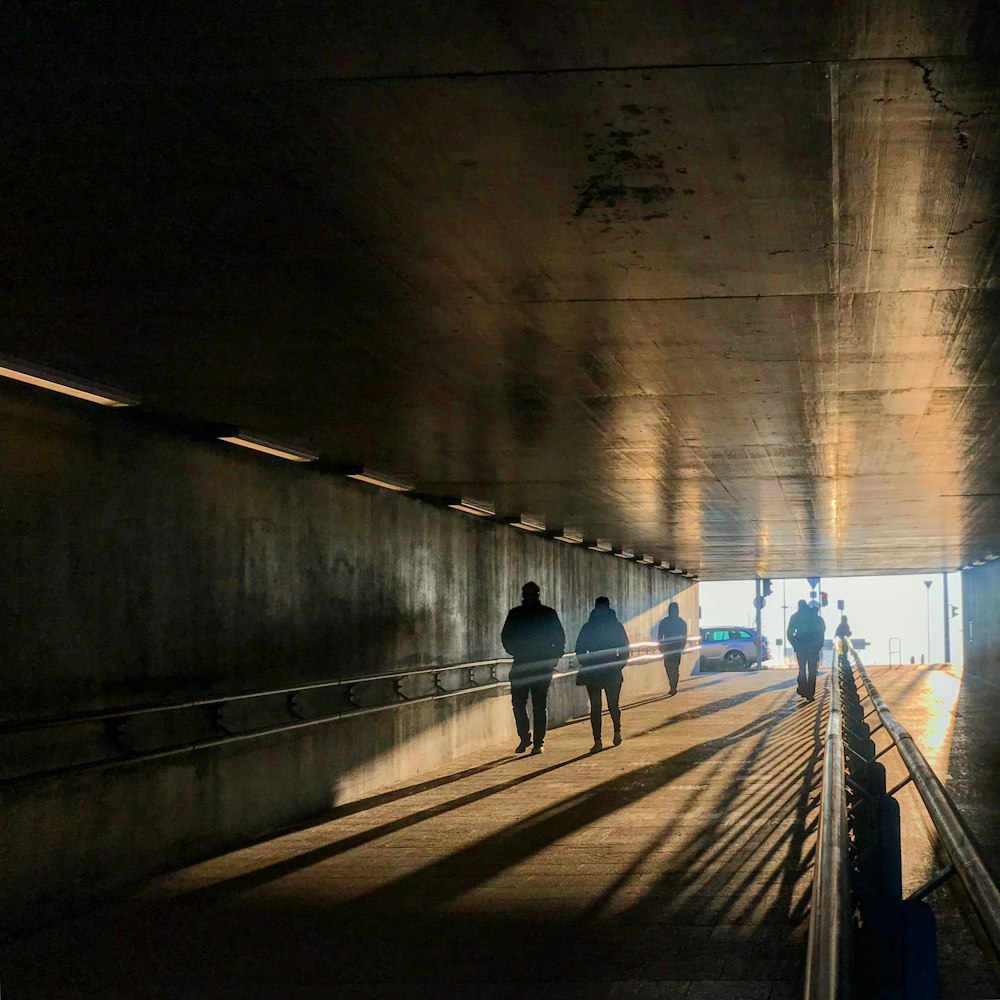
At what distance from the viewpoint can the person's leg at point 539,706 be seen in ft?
45.1

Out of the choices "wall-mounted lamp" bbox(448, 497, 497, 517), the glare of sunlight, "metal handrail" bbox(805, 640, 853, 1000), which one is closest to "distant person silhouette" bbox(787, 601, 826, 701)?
the glare of sunlight

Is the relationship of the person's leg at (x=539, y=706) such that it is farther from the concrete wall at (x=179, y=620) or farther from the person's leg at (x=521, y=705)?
the concrete wall at (x=179, y=620)

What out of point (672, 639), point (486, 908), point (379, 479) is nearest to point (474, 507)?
point (379, 479)

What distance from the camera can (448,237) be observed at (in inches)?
190

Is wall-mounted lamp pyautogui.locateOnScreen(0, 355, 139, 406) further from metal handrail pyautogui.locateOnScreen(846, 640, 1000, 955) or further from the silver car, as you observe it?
the silver car

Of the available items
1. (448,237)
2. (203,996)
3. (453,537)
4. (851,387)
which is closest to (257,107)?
(448,237)

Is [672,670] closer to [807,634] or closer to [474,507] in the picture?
[807,634]

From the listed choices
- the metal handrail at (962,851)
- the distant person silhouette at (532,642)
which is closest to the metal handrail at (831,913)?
the metal handrail at (962,851)

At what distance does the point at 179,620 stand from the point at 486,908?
309 cm

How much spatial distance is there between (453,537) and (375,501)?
2.61m

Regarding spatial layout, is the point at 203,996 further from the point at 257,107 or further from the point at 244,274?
the point at 257,107

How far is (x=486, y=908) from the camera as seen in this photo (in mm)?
6578

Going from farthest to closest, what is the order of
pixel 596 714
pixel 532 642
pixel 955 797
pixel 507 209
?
pixel 596 714 < pixel 532 642 < pixel 955 797 < pixel 507 209

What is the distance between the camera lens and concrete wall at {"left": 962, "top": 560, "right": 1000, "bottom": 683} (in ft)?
92.0
